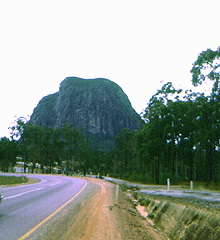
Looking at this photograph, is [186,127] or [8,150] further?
[8,150]

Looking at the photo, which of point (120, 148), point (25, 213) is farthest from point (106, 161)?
point (25, 213)

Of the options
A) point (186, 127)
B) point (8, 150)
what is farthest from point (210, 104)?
point (8, 150)

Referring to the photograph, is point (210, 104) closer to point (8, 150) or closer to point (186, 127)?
point (186, 127)

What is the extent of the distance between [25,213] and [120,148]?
75.5m

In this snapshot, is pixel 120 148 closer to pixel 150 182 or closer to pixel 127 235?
pixel 150 182

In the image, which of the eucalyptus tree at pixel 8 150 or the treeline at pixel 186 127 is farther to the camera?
the eucalyptus tree at pixel 8 150

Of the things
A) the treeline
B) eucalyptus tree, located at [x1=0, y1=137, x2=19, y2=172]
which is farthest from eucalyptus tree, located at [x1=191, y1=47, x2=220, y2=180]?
eucalyptus tree, located at [x1=0, y1=137, x2=19, y2=172]

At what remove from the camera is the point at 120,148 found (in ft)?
278

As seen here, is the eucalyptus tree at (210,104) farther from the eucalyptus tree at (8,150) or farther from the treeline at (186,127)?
the eucalyptus tree at (8,150)

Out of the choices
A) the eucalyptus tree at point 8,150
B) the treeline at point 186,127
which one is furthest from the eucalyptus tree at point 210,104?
the eucalyptus tree at point 8,150

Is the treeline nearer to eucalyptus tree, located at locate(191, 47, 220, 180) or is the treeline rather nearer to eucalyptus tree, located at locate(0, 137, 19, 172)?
eucalyptus tree, located at locate(191, 47, 220, 180)

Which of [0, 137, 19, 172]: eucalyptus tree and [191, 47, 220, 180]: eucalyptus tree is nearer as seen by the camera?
[191, 47, 220, 180]: eucalyptus tree

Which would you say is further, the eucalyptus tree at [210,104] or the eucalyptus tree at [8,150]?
the eucalyptus tree at [8,150]

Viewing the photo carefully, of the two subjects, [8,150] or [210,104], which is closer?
[210,104]
